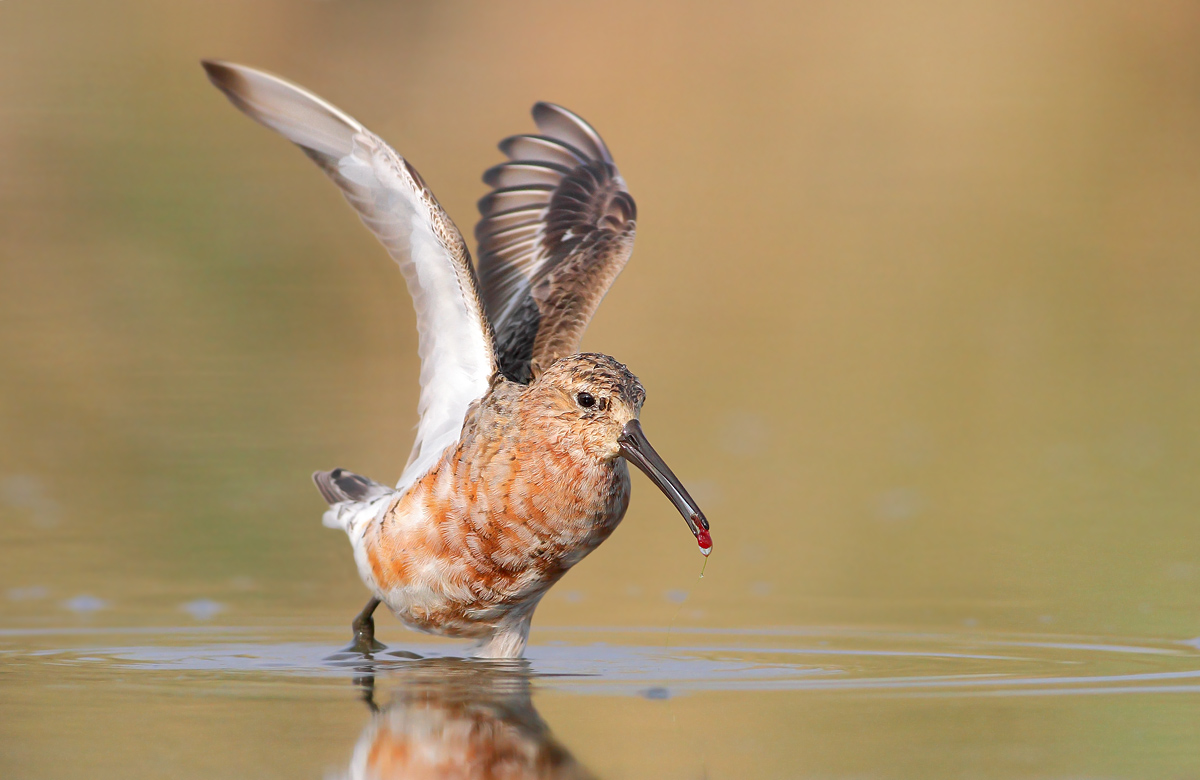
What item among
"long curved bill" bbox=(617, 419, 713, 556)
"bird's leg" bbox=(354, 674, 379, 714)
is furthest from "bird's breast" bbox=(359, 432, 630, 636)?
"bird's leg" bbox=(354, 674, 379, 714)

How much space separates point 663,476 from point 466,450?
108cm

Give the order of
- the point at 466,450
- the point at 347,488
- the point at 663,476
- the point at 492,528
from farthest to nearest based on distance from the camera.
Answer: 1. the point at 347,488
2. the point at 466,450
3. the point at 492,528
4. the point at 663,476

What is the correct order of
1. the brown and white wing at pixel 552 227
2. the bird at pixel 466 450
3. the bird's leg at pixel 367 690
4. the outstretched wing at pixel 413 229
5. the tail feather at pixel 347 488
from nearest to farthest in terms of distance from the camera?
the bird's leg at pixel 367 690
the bird at pixel 466 450
the outstretched wing at pixel 413 229
the tail feather at pixel 347 488
the brown and white wing at pixel 552 227

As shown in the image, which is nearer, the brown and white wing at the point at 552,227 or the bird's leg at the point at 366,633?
the bird's leg at the point at 366,633

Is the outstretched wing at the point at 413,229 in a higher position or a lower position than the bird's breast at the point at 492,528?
higher

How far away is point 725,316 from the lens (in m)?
17.5

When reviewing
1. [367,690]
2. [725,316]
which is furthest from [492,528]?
[725,316]

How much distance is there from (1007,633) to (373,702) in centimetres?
313

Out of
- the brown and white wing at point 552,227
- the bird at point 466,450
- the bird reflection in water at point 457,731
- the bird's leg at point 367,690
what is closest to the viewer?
the bird reflection in water at point 457,731

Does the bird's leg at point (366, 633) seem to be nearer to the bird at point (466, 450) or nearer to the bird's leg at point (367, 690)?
the bird at point (466, 450)

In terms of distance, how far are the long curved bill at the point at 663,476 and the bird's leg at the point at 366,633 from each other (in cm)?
170

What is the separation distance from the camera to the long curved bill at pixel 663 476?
6871mm

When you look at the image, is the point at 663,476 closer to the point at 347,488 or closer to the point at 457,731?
the point at 457,731

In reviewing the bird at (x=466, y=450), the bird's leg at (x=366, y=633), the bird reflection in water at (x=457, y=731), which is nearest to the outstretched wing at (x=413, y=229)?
the bird at (x=466, y=450)
